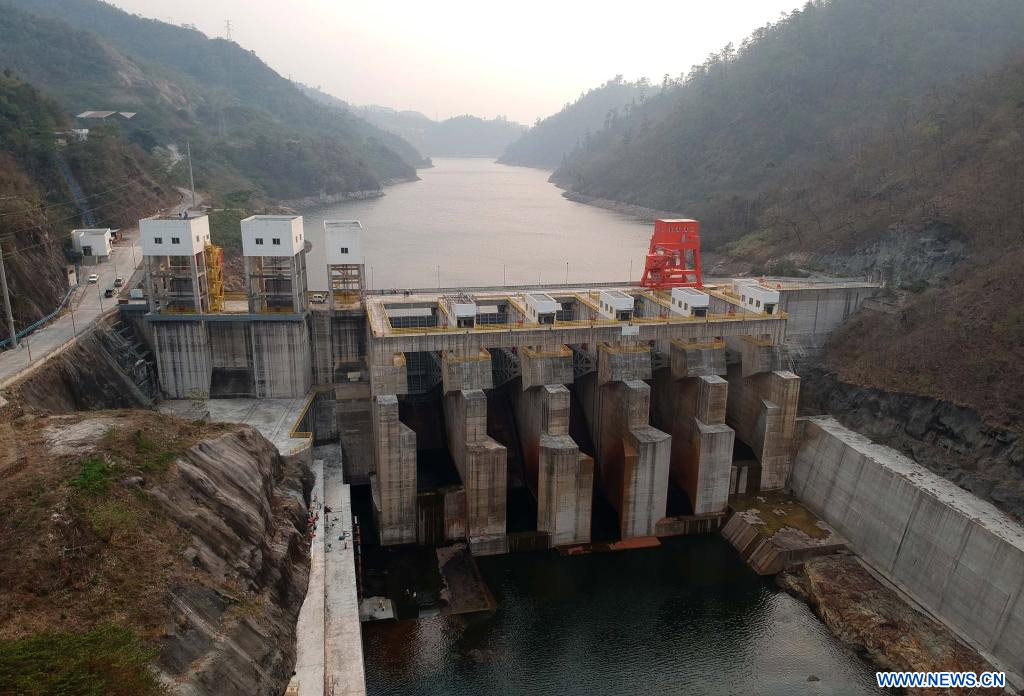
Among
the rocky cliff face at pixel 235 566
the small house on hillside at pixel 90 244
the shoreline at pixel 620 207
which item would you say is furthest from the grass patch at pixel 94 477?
the shoreline at pixel 620 207

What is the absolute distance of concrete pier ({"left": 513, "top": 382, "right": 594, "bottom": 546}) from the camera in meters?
28.1

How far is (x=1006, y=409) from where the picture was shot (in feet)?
87.6

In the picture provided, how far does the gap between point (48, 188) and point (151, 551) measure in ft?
141

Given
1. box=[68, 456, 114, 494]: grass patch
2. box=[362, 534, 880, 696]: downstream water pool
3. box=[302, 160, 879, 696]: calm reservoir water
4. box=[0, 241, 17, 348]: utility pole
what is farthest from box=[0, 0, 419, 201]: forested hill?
box=[68, 456, 114, 494]: grass patch

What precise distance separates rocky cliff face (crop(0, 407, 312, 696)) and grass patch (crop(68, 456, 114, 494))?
32mm

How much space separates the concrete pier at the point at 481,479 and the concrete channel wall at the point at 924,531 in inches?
543

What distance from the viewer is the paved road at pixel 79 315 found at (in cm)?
2669

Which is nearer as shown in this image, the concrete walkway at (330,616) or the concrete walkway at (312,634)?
the concrete walkway at (312,634)

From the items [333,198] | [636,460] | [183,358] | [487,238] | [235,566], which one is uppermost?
[333,198]

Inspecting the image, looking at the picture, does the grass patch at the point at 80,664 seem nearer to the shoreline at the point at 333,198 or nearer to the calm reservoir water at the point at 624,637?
the calm reservoir water at the point at 624,637

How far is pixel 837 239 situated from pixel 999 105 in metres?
20.0

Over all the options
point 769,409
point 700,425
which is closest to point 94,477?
point 700,425

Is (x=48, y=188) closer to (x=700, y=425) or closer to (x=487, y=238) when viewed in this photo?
(x=700, y=425)

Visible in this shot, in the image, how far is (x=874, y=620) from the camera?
24.1 metres
